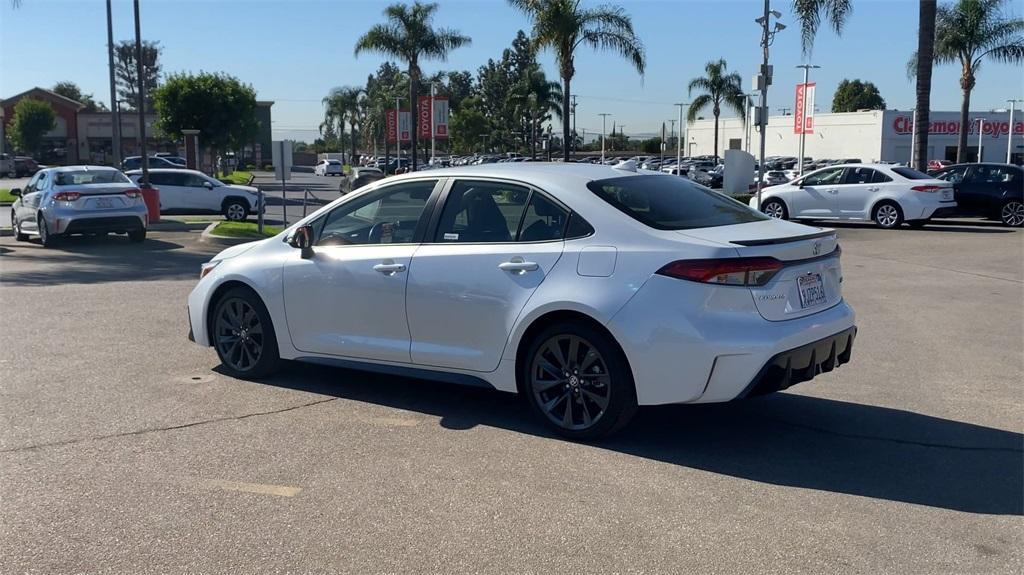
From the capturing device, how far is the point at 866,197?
2311cm

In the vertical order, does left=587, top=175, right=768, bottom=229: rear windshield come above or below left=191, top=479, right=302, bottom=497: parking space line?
above

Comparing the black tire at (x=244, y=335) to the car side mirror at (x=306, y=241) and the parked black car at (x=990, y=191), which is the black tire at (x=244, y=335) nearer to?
the car side mirror at (x=306, y=241)

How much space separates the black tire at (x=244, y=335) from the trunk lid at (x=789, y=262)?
10.5 ft

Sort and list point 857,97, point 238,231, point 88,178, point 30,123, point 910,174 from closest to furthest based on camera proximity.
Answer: point 88,178
point 238,231
point 910,174
point 30,123
point 857,97

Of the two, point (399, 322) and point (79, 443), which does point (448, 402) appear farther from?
point (79, 443)

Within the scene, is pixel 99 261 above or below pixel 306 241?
below

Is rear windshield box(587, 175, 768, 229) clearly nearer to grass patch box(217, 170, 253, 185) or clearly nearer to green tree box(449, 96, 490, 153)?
grass patch box(217, 170, 253, 185)

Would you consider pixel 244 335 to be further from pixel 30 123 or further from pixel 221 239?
pixel 30 123

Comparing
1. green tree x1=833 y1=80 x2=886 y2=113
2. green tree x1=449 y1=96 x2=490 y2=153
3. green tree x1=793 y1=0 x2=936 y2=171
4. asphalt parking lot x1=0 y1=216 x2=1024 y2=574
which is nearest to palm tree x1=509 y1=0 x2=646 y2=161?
green tree x1=793 y1=0 x2=936 y2=171

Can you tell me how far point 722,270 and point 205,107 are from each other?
48539 millimetres

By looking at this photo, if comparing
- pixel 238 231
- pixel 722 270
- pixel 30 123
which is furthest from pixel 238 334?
pixel 30 123

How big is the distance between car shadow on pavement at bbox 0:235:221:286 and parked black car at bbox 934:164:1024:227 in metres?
17.6

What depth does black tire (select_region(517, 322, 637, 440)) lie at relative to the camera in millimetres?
5395

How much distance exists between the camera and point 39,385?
6.97m
